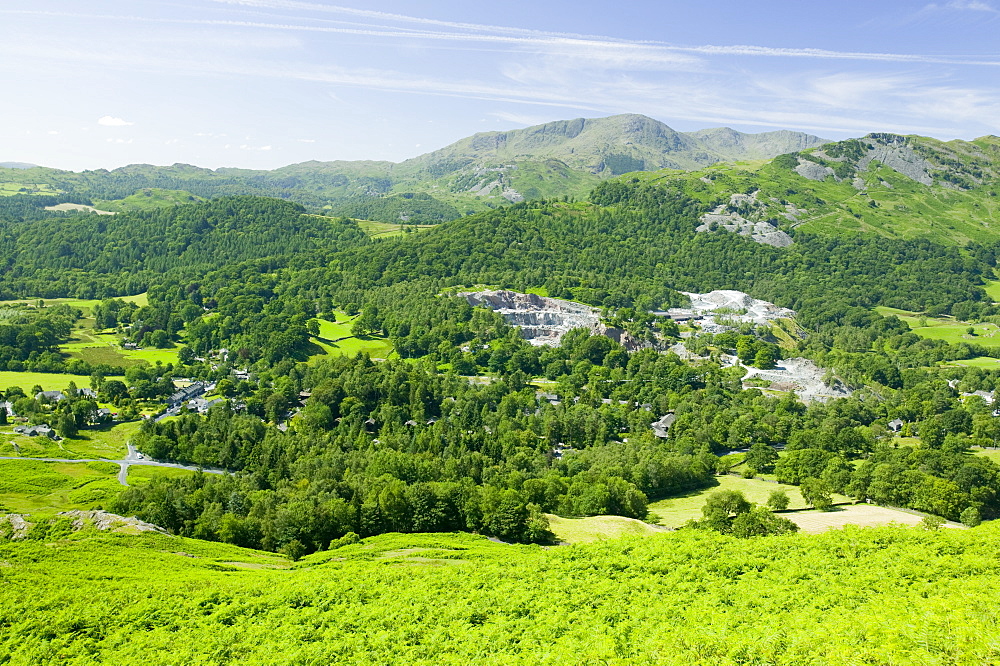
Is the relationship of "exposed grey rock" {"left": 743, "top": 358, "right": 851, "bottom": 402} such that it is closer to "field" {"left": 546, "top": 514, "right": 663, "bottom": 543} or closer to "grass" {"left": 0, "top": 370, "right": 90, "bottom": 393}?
"field" {"left": 546, "top": 514, "right": 663, "bottom": 543}

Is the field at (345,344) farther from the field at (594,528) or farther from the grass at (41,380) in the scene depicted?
the field at (594,528)

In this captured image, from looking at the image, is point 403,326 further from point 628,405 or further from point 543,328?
point 628,405

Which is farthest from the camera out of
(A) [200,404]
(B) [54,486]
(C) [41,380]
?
(C) [41,380]

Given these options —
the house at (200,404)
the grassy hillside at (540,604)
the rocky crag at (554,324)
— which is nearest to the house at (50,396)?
the house at (200,404)

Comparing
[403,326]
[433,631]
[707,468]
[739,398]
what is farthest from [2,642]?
[403,326]

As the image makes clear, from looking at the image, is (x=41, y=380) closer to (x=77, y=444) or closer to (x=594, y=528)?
(x=77, y=444)

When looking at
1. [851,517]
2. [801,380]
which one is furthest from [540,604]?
[801,380]

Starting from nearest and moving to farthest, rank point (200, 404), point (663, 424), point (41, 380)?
1. point (663, 424)
2. point (200, 404)
3. point (41, 380)
